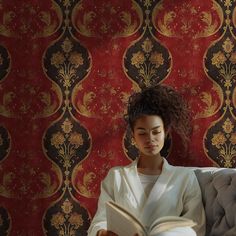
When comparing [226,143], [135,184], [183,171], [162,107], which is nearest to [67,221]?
[135,184]

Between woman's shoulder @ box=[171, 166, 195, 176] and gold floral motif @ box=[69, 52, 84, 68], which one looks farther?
gold floral motif @ box=[69, 52, 84, 68]

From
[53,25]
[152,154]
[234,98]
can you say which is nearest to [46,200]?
[152,154]

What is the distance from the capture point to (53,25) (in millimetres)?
2363

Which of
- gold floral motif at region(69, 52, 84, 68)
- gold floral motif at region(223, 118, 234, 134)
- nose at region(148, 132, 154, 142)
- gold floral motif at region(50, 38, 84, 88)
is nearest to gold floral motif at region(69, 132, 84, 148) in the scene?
gold floral motif at region(50, 38, 84, 88)

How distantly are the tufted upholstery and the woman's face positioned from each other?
286 mm

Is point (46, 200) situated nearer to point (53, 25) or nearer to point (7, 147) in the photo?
point (7, 147)

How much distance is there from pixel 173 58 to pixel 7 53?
0.85 metres

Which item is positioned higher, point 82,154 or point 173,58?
point 173,58

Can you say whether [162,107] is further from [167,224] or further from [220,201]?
[167,224]

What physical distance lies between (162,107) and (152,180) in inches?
13.1

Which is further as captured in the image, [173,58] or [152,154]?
[173,58]

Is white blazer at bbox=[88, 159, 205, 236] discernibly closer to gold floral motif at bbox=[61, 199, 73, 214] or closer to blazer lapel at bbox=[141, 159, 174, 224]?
blazer lapel at bbox=[141, 159, 174, 224]

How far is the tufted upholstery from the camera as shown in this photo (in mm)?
1919

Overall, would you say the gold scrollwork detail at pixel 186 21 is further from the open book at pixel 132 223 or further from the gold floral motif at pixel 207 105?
the open book at pixel 132 223
